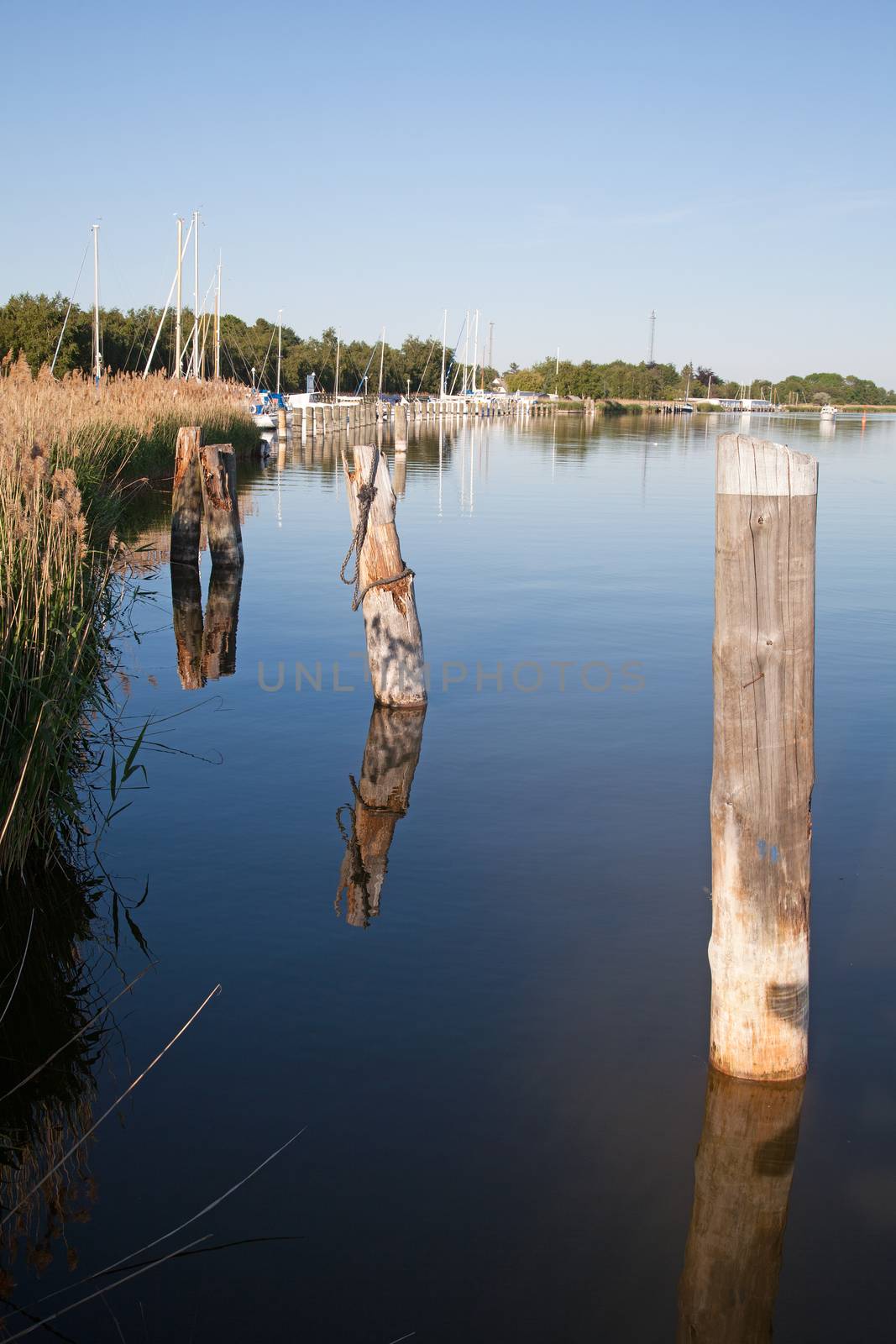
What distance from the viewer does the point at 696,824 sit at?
21.9 ft

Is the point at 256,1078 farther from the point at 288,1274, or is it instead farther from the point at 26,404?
the point at 26,404

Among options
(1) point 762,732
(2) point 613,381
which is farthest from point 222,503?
(2) point 613,381

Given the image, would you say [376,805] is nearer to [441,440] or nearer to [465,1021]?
[465,1021]

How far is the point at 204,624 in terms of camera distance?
1186cm

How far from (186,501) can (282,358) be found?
64.5 metres

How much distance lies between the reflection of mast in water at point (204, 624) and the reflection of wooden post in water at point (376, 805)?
1795 millimetres

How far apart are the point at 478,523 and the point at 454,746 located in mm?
13319

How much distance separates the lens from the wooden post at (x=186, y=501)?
13625 millimetres

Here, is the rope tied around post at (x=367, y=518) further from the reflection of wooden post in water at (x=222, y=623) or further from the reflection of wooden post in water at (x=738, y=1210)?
the reflection of wooden post in water at (x=738, y=1210)

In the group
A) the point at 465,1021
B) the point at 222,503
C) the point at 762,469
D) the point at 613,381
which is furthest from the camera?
the point at 613,381

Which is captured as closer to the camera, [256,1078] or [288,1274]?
[288,1274]

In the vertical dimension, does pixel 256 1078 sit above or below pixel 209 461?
below

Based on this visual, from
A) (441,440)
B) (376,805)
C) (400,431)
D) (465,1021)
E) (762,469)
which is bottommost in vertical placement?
(465,1021)

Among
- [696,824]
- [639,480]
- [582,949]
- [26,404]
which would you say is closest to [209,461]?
[26,404]
